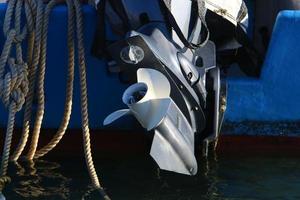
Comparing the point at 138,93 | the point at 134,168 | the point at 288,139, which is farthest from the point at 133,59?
the point at 288,139

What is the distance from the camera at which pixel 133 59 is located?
12.8ft

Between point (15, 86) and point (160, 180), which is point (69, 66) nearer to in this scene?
point (15, 86)

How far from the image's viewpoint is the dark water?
4.15 m

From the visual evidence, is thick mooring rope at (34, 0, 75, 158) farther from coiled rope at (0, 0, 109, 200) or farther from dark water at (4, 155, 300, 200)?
dark water at (4, 155, 300, 200)

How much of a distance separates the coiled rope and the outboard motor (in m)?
0.18

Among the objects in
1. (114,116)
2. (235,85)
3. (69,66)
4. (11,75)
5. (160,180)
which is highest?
(11,75)

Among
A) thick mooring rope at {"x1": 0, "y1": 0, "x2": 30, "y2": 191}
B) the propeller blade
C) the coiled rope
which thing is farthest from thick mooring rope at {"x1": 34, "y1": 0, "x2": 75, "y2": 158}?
the propeller blade

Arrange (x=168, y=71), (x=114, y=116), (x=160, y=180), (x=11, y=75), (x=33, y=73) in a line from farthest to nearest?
(x=160, y=180) → (x=33, y=73) → (x=11, y=75) → (x=168, y=71) → (x=114, y=116)

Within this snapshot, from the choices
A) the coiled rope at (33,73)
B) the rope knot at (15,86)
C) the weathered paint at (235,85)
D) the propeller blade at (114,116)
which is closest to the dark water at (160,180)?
the coiled rope at (33,73)

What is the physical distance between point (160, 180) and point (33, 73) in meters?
0.97

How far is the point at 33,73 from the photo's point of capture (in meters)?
4.23

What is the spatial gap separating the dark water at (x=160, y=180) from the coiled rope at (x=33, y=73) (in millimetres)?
138

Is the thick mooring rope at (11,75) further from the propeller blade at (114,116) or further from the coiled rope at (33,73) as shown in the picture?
the propeller blade at (114,116)

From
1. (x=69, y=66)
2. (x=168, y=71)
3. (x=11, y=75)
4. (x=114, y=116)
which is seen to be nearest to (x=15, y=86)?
(x=11, y=75)
